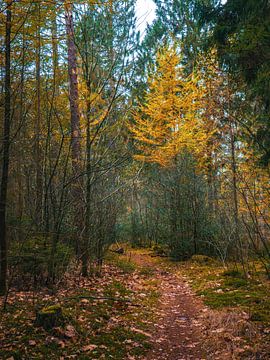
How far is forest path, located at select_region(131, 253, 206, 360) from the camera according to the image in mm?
4003

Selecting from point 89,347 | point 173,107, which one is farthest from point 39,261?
point 173,107

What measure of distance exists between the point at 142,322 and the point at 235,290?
2.45m

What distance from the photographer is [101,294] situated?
19.3ft

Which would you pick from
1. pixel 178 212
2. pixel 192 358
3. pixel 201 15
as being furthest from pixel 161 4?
pixel 192 358

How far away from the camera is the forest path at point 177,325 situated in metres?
4.00

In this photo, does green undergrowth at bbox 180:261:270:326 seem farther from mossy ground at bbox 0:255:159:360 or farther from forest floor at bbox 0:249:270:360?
mossy ground at bbox 0:255:159:360

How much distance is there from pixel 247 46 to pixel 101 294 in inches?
206

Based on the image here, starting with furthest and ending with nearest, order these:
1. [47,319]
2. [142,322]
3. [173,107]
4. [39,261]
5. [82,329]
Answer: [173,107], [39,261], [142,322], [82,329], [47,319]

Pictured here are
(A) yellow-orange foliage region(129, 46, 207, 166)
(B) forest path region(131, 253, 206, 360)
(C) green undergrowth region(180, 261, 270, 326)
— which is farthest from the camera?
(A) yellow-orange foliage region(129, 46, 207, 166)

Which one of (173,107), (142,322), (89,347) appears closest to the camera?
(89,347)

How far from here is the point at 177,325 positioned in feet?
16.5

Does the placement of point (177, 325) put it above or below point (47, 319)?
below

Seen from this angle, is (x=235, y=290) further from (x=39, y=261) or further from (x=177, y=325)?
(x=39, y=261)

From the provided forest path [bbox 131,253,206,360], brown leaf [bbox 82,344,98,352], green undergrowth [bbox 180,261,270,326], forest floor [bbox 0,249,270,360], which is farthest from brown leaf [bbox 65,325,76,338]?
green undergrowth [bbox 180,261,270,326]
